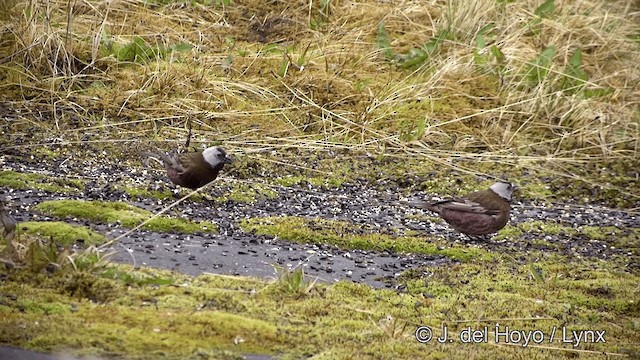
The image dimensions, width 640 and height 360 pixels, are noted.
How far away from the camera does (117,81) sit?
7273mm

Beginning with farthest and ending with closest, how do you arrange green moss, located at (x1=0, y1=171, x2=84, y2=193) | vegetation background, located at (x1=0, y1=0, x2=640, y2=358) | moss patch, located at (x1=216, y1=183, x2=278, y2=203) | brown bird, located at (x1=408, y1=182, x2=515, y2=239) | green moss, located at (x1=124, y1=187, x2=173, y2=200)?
vegetation background, located at (x1=0, y1=0, x2=640, y2=358)
moss patch, located at (x1=216, y1=183, x2=278, y2=203)
green moss, located at (x1=124, y1=187, x2=173, y2=200)
brown bird, located at (x1=408, y1=182, x2=515, y2=239)
green moss, located at (x1=0, y1=171, x2=84, y2=193)

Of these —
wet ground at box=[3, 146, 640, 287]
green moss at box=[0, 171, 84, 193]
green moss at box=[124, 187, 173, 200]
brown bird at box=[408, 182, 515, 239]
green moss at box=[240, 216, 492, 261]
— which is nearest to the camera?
wet ground at box=[3, 146, 640, 287]

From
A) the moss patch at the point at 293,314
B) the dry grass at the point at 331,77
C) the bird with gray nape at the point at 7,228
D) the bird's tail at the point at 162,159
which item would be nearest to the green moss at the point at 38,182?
the bird's tail at the point at 162,159

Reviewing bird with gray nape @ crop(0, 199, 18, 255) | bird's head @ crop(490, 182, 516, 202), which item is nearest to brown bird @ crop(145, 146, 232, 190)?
bird with gray nape @ crop(0, 199, 18, 255)

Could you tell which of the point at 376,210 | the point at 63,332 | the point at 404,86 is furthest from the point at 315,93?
the point at 63,332

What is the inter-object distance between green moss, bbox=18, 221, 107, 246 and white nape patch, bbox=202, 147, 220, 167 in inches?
47.4

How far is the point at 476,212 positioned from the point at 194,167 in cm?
166

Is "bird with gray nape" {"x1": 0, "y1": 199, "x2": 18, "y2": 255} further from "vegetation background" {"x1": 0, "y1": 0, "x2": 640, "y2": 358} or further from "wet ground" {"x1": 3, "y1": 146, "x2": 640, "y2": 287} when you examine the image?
"vegetation background" {"x1": 0, "y1": 0, "x2": 640, "y2": 358}

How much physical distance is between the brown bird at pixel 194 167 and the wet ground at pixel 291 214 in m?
0.14

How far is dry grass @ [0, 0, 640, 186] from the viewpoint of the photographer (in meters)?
7.06

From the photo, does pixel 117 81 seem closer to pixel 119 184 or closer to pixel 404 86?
pixel 119 184

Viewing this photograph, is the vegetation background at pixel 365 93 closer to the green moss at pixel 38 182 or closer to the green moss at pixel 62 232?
the green moss at pixel 38 182

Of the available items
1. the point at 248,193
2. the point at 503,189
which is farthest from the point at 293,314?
the point at 503,189

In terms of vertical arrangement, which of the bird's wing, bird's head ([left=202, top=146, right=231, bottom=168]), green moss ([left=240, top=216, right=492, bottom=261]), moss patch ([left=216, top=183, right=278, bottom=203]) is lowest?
moss patch ([left=216, top=183, right=278, bottom=203])
